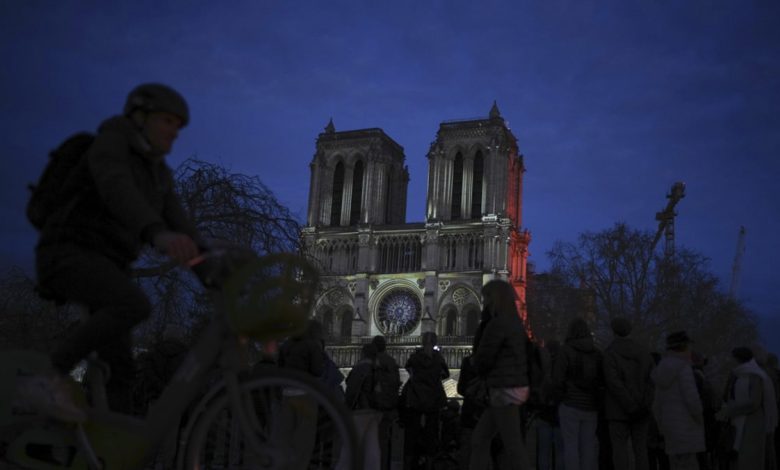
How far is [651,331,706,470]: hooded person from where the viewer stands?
6.97 meters

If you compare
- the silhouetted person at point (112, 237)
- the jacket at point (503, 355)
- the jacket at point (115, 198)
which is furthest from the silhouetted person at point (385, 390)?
the jacket at point (115, 198)

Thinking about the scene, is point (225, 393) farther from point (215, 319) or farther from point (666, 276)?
point (666, 276)

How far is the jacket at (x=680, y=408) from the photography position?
6965 mm

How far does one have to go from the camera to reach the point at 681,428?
7016mm

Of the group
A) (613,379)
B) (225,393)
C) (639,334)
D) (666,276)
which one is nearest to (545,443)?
(613,379)

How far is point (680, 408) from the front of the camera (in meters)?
7.03

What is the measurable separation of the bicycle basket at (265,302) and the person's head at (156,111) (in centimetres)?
76

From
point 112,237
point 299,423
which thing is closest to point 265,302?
point 299,423

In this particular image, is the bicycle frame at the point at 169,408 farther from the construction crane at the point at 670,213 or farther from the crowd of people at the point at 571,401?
the construction crane at the point at 670,213

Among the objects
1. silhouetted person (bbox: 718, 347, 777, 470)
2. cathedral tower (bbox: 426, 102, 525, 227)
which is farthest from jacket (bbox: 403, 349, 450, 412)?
cathedral tower (bbox: 426, 102, 525, 227)

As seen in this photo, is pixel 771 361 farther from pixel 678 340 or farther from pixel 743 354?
pixel 678 340

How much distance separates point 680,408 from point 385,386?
3376 millimetres

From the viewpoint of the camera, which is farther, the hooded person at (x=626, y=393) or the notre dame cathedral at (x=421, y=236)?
the notre dame cathedral at (x=421, y=236)

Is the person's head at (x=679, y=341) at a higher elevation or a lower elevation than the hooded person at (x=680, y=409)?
higher
